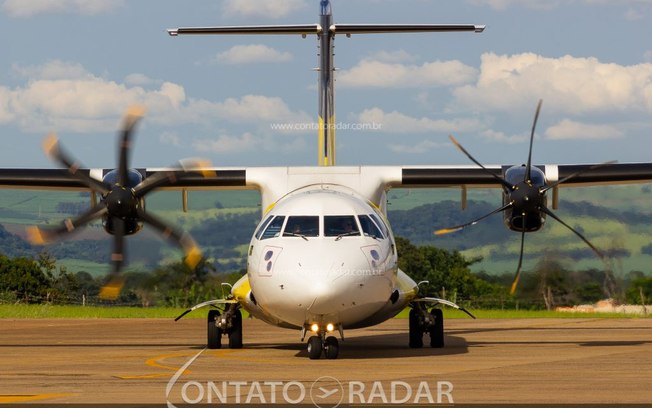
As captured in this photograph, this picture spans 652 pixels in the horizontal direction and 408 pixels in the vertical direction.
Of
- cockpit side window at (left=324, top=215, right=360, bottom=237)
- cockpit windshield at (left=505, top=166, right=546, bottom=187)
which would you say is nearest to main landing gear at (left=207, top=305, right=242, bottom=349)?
cockpit side window at (left=324, top=215, right=360, bottom=237)

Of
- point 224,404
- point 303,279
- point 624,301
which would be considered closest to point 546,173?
point 303,279

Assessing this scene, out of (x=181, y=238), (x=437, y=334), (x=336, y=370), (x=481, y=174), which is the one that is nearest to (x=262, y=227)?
(x=181, y=238)

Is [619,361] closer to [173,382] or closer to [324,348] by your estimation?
[324,348]

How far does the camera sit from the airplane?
16.1 m

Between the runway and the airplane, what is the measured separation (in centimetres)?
69

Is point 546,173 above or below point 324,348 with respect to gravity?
above

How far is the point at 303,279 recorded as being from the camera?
51.5ft

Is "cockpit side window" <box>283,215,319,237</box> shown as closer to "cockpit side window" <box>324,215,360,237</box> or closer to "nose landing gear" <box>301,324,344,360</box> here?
"cockpit side window" <box>324,215,360,237</box>

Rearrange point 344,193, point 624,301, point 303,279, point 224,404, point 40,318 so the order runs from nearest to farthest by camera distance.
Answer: point 224,404 → point 303,279 → point 344,193 → point 40,318 → point 624,301

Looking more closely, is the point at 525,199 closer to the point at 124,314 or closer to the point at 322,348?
the point at 322,348

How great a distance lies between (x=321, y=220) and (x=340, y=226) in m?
0.30

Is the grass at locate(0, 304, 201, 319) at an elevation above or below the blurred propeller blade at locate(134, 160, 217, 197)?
below

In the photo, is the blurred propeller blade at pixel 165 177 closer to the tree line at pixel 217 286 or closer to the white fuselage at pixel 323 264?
the white fuselage at pixel 323 264

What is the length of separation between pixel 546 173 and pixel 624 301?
2004 centimetres
